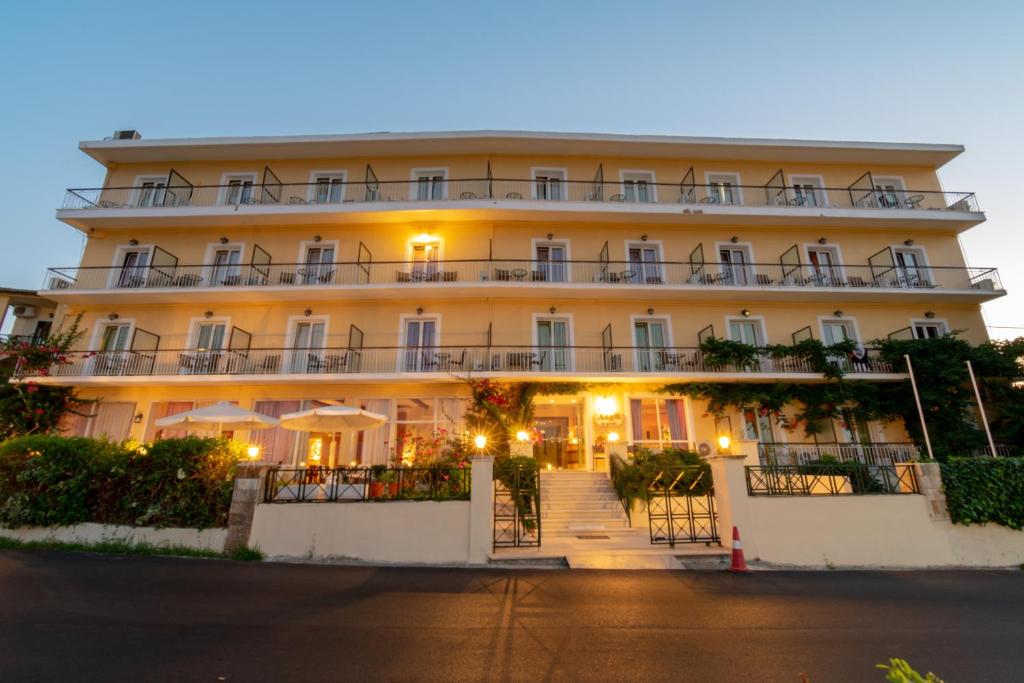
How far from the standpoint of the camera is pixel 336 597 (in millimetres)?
5918

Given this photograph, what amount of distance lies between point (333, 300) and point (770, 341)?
631 inches

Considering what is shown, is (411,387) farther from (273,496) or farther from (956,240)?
(956,240)

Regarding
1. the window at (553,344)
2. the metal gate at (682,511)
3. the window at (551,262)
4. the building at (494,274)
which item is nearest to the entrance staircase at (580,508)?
the metal gate at (682,511)

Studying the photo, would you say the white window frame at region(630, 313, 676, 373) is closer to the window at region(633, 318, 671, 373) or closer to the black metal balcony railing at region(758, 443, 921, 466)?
the window at region(633, 318, 671, 373)

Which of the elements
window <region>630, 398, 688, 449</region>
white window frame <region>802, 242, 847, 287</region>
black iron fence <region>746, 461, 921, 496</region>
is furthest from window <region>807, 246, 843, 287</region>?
black iron fence <region>746, 461, 921, 496</region>

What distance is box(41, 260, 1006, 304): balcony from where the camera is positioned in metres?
15.0

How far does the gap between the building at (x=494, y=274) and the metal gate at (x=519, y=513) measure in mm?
5059

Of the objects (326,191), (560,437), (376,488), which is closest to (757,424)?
(560,437)

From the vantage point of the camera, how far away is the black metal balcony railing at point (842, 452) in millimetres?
13547

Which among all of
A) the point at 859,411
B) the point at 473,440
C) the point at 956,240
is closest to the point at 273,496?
the point at 473,440

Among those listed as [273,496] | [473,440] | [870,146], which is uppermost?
[870,146]


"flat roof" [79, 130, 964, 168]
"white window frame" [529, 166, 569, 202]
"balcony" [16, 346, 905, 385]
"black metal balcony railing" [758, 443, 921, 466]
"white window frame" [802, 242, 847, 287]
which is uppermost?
"flat roof" [79, 130, 964, 168]

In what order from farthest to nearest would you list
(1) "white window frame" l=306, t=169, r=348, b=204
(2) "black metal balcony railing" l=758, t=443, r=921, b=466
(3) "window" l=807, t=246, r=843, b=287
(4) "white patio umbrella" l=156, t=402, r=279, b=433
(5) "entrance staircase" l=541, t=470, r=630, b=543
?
(1) "white window frame" l=306, t=169, r=348, b=204 → (3) "window" l=807, t=246, r=843, b=287 → (2) "black metal balcony railing" l=758, t=443, r=921, b=466 → (4) "white patio umbrella" l=156, t=402, r=279, b=433 → (5) "entrance staircase" l=541, t=470, r=630, b=543

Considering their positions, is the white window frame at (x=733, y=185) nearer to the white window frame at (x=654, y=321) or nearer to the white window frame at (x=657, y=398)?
the white window frame at (x=654, y=321)
